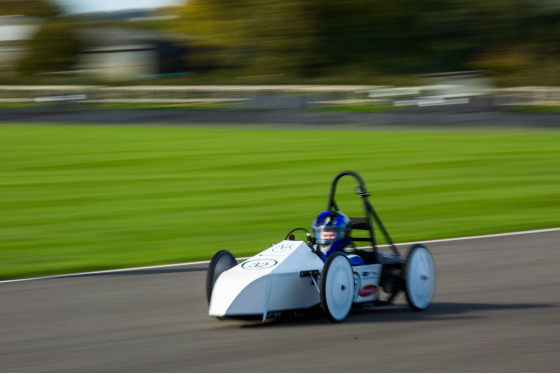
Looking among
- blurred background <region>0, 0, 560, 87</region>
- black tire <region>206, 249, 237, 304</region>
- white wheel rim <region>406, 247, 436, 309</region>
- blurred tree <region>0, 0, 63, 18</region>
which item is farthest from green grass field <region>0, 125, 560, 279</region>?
blurred tree <region>0, 0, 63, 18</region>

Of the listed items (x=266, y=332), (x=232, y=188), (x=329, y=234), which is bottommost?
(x=266, y=332)

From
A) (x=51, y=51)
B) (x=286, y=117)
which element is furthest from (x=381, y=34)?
(x=286, y=117)

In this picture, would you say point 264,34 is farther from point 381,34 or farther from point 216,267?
point 216,267

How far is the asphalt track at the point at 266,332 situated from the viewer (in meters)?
5.57

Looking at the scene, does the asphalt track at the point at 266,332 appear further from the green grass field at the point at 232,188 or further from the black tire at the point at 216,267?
the green grass field at the point at 232,188

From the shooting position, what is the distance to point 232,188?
672 inches

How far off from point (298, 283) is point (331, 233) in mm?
648

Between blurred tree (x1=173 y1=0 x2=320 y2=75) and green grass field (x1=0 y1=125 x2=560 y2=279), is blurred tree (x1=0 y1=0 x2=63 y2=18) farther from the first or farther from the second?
green grass field (x1=0 y1=125 x2=560 y2=279)

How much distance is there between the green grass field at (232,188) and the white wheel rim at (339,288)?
4.02m

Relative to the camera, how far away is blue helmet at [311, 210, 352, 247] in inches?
268

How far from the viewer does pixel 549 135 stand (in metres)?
25.9

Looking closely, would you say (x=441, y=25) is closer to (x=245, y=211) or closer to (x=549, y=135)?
(x=549, y=135)

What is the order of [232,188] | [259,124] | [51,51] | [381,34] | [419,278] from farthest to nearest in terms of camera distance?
1. [51,51]
2. [381,34]
3. [259,124]
4. [232,188]
5. [419,278]

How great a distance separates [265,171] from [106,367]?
1410 cm
